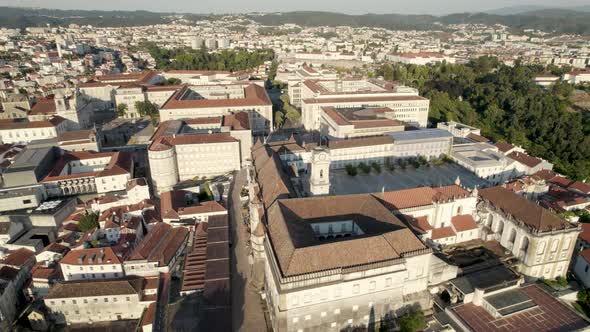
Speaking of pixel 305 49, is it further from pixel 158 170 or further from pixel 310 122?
pixel 158 170

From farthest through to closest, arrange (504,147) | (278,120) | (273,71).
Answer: (273,71) < (278,120) < (504,147)

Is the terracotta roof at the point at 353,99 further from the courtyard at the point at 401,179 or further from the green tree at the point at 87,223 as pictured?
the green tree at the point at 87,223

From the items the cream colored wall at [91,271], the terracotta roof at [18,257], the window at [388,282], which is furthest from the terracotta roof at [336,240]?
the terracotta roof at [18,257]

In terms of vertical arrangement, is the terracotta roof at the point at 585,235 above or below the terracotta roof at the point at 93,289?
above

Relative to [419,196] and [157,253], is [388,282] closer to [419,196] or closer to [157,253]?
[419,196]

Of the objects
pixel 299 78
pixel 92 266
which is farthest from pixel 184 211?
pixel 299 78

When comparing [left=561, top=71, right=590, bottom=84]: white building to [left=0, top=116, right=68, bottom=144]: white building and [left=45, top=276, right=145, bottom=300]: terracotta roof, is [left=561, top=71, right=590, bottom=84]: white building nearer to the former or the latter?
[left=45, top=276, right=145, bottom=300]: terracotta roof
